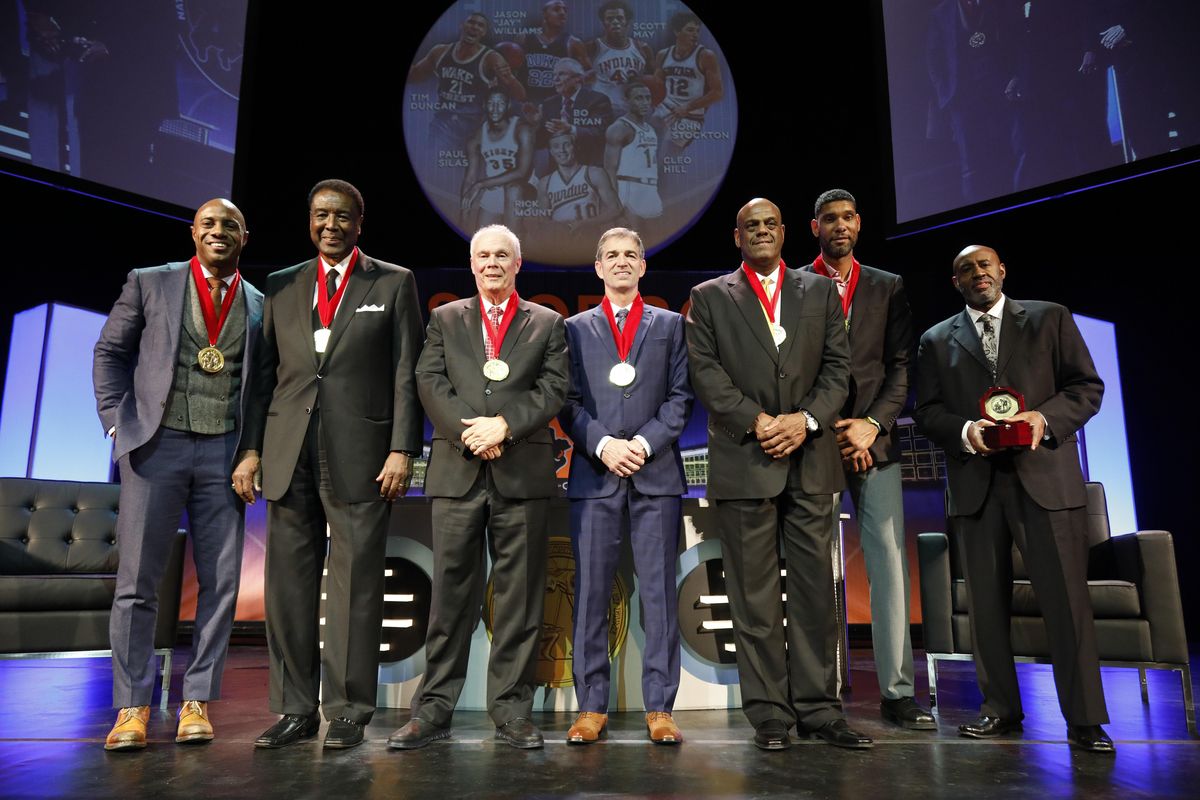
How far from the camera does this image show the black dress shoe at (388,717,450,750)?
2633mm

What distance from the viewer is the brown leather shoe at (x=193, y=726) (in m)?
2.71

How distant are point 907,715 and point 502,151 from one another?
531 cm

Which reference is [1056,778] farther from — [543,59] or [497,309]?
[543,59]

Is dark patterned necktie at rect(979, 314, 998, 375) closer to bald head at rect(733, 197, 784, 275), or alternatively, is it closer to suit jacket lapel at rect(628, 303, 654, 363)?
bald head at rect(733, 197, 784, 275)

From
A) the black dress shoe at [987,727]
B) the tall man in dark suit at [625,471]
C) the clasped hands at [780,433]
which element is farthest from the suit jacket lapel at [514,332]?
the black dress shoe at [987,727]

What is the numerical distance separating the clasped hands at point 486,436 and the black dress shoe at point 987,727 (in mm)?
1902

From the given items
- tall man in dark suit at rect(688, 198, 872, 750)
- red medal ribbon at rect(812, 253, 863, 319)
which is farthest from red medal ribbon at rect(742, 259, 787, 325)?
red medal ribbon at rect(812, 253, 863, 319)

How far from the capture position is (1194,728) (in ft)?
9.50

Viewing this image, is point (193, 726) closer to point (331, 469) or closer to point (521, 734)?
point (331, 469)

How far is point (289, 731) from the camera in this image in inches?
107

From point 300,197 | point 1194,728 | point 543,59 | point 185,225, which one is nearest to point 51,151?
point 185,225

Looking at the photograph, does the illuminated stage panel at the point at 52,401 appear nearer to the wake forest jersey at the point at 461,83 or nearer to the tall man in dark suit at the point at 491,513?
the wake forest jersey at the point at 461,83

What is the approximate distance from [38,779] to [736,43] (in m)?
6.79

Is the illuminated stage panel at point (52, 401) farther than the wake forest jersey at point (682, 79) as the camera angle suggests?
No
